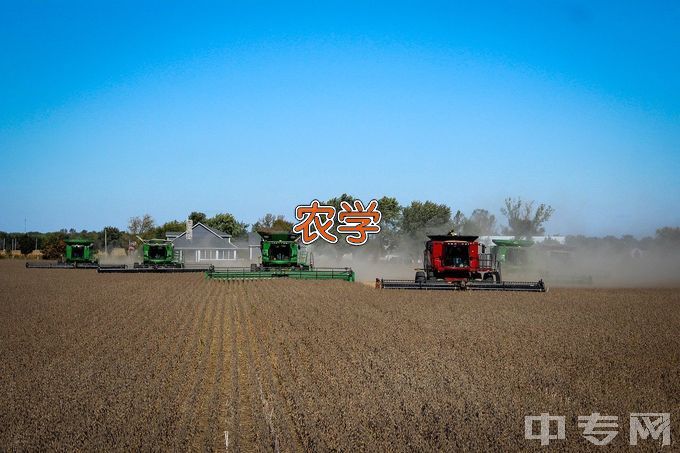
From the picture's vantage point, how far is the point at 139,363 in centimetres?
1345

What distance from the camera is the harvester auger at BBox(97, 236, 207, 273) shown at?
50862mm

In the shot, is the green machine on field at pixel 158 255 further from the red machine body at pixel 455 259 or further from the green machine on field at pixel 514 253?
the red machine body at pixel 455 259

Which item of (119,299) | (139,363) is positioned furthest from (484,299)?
(139,363)

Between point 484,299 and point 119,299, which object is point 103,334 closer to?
point 119,299

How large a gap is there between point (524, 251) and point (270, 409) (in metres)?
35.4

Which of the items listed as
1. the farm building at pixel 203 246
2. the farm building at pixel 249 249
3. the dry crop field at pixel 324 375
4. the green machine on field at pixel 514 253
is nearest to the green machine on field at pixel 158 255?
the green machine on field at pixel 514 253

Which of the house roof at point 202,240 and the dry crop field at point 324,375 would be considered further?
the house roof at point 202,240

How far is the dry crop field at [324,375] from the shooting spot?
28.7ft

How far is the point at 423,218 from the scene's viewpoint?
97.2 metres

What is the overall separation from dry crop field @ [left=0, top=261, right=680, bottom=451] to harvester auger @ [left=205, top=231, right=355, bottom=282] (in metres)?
16.6

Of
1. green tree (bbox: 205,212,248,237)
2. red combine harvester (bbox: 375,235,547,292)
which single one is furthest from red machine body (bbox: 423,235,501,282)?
green tree (bbox: 205,212,248,237)

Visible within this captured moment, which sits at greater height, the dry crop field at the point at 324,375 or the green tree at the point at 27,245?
the green tree at the point at 27,245

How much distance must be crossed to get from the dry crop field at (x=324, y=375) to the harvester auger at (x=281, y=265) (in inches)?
655

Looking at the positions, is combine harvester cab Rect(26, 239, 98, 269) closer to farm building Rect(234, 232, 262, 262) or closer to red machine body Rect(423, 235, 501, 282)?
farm building Rect(234, 232, 262, 262)
